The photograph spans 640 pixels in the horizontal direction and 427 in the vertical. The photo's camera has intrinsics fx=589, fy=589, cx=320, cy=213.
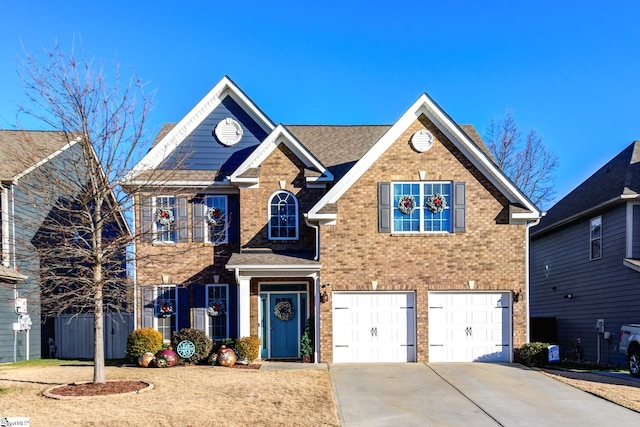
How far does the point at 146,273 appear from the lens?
1862cm

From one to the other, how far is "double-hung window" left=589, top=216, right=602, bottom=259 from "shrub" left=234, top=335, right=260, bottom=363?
37.9ft

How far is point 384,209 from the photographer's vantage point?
17.1m

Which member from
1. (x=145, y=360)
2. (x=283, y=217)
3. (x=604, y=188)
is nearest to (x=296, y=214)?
(x=283, y=217)

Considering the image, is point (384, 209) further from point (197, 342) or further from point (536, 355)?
point (197, 342)

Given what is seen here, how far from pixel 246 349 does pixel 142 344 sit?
3.00 m

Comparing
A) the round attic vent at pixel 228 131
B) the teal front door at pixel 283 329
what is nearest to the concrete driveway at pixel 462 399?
the teal front door at pixel 283 329

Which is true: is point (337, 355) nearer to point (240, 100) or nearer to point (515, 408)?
point (515, 408)

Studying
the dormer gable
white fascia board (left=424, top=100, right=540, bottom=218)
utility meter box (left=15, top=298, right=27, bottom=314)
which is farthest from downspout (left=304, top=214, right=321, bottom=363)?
utility meter box (left=15, top=298, right=27, bottom=314)

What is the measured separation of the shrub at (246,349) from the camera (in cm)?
1627

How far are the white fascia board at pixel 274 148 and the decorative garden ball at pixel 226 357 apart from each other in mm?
5088

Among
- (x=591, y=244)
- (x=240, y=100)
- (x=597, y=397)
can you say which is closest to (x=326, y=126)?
(x=240, y=100)

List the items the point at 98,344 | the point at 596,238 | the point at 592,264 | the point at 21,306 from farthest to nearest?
the point at 592,264
the point at 596,238
the point at 21,306
the point at 98,344

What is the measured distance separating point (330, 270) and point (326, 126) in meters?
7.51

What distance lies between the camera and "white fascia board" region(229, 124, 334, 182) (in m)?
18.0
